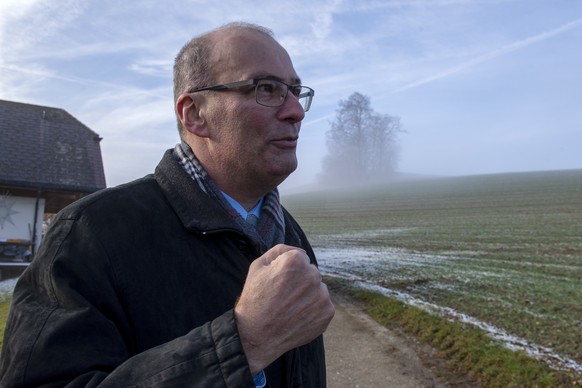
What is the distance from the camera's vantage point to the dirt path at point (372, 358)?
6.23m

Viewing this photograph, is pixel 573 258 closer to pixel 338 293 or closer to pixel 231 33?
pixel 338 293

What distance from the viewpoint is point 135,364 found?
1155 millimetres

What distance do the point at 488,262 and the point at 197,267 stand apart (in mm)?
13911

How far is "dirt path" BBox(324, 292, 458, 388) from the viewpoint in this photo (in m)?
6.23

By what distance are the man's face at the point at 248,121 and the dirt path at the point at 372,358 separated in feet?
17.1

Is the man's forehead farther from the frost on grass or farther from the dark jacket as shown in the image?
the frost on grass

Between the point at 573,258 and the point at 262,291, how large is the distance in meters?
15.0

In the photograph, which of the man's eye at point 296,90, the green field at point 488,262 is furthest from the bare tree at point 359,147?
the man's eye at point 296,90

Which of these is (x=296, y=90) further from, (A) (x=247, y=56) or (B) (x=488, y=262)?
(B) (x=488, y=262)

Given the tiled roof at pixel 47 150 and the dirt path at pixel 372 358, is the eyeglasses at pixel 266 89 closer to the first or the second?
the dirt path at pixel 372 358

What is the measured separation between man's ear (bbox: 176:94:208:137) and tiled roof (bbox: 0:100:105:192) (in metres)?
15.6

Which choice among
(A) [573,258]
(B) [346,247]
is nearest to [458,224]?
(B) [346,247]

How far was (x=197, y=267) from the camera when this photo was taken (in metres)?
1.58

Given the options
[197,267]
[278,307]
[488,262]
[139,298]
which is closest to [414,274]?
[488,262]
